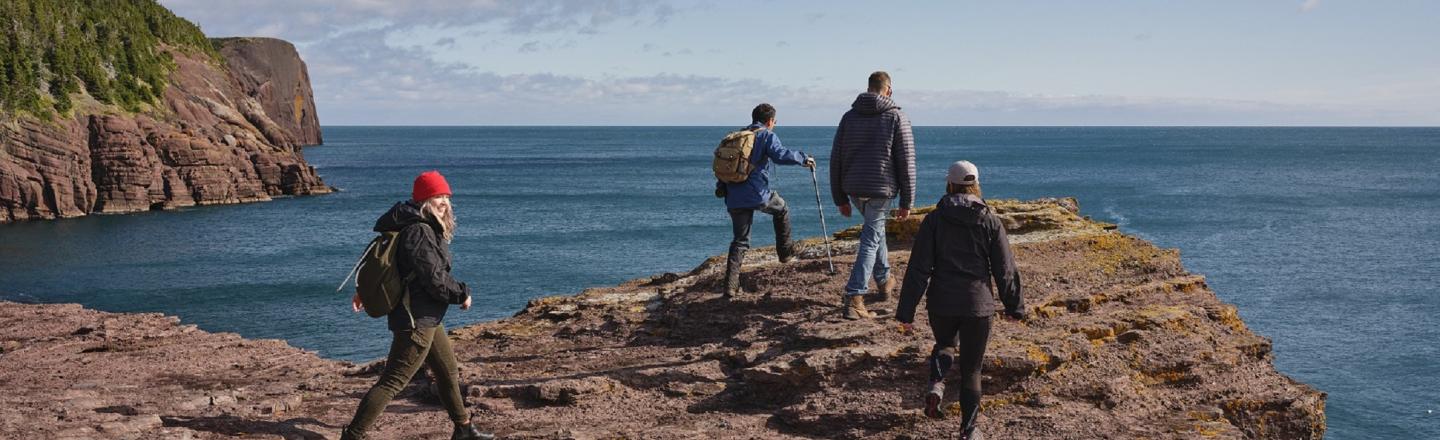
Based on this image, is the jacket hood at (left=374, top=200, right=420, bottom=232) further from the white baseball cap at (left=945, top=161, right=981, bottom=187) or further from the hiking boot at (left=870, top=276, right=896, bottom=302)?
the hiking boot at (left=870, top=276, right=896, bottom=302)

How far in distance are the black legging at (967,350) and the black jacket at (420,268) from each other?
3.19m

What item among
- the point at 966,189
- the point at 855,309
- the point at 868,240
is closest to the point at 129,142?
the point at 855,309

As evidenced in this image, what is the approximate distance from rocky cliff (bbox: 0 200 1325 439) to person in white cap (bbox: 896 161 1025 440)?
83 cm

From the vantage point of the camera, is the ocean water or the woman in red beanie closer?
the woman in red beanie

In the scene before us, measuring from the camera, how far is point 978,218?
7.10 metres

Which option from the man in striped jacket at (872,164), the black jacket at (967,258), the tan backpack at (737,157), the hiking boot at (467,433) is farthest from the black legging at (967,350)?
the tan backpack at (737,157)

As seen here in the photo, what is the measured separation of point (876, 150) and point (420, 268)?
421 cm

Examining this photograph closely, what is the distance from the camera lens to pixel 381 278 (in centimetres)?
690

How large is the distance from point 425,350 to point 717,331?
4.26 m

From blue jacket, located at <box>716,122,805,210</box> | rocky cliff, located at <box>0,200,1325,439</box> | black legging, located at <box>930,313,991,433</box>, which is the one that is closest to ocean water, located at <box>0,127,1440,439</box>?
rocky cliff, located at <box>0,200,1325,439</box>

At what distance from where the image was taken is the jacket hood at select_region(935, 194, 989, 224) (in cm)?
710

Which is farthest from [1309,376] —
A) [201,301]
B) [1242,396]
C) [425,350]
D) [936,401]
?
[201,301]

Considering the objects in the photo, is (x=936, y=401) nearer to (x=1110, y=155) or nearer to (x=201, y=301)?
(x=201, y=301)

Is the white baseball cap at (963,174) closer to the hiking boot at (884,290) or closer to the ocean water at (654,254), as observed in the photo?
the hiking boot at (884,290)
